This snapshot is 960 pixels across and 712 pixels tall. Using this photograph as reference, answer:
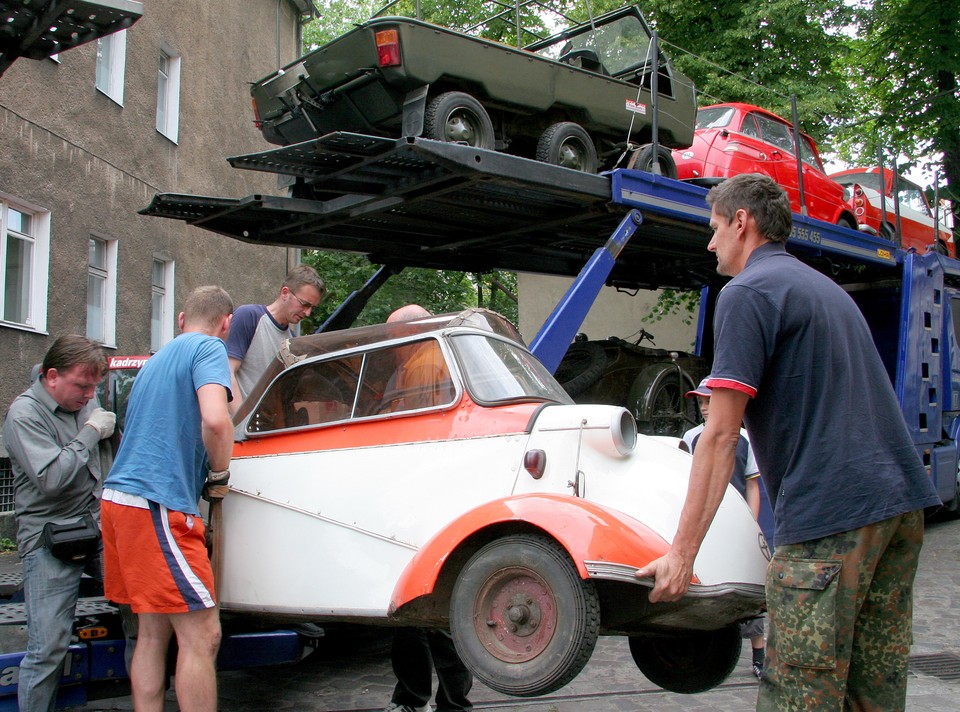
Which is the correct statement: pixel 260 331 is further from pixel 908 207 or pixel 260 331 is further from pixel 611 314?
pixel 611 314

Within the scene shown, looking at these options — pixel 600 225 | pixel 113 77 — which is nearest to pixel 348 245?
pixel 600 225

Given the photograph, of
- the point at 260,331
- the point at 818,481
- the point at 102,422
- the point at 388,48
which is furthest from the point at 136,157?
the point at 818,481

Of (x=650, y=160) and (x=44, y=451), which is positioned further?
(x=650, y=160)

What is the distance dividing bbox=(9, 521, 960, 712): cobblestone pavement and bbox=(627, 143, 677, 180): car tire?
3.56 meters

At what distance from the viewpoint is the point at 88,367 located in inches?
165

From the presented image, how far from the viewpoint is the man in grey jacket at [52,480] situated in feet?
13.0

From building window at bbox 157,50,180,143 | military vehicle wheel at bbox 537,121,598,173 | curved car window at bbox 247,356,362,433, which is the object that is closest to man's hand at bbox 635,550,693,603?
curved car window at bbox 247,356,362,433

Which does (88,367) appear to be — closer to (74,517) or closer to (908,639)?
(74,517)

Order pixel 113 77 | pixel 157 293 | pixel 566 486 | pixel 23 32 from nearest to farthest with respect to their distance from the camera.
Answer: pixel 566 486 < pixel 23 32 < pixel 113 77 < pixel 157 293

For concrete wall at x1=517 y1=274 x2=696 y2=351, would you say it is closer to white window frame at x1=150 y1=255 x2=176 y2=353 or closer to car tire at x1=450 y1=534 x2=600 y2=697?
white window frame at x1=150 y1=255 x2=176 y2=353

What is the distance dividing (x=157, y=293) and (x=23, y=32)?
11.0 m

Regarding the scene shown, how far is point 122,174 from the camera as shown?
13.1 metres

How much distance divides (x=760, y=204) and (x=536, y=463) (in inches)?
48.6

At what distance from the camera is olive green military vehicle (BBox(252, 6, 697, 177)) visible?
244 inches
